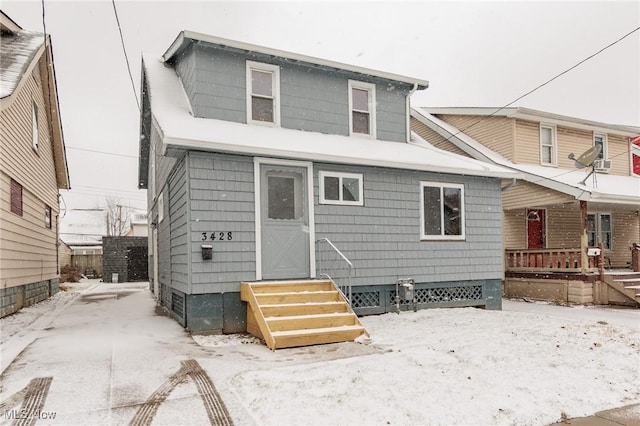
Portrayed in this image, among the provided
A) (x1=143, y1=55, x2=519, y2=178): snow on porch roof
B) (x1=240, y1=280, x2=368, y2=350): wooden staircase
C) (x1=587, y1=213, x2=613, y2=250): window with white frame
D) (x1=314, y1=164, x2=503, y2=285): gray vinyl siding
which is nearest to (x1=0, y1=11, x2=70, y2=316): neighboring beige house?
(x1=143, y1=55, x2=519, y2=178): snow on porch roof

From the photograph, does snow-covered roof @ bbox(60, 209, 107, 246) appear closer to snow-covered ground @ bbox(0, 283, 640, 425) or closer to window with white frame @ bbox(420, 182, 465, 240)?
window with white frame @ bbox(420, 182, 465, 240)

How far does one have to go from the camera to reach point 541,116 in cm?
1645

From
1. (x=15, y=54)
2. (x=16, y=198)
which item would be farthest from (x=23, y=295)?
(x=15, y=54)

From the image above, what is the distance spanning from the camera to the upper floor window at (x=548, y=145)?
667 inches

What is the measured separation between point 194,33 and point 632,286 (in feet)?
43.5

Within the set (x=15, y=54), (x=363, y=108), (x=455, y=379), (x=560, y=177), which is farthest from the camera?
(x=560, y=177)

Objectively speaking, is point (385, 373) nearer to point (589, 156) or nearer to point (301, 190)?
point (301, 190)

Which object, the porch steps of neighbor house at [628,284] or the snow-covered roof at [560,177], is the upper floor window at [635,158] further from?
the porch steps of neighbor house at [628,284]

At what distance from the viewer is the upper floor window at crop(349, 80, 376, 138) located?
1139cm

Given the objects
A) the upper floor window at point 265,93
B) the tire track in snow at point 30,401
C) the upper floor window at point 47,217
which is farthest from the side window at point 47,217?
the tire track in snow at point 30,401

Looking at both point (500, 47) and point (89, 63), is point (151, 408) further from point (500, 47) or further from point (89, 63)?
point (500, 47)

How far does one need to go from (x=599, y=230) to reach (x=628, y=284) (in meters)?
5.08

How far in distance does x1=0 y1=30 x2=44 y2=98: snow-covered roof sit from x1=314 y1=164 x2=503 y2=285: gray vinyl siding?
5.98m

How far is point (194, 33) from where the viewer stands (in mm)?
9367
